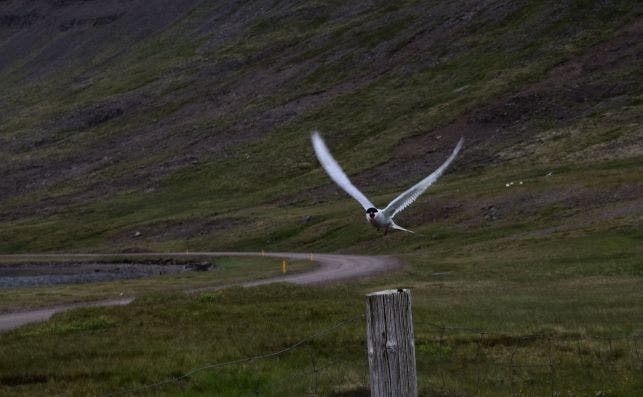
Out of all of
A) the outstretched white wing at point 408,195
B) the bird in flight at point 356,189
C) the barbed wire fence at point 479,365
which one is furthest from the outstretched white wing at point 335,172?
the barbed wire fence at point 479,365

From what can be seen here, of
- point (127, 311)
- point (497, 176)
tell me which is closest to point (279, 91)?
point (497, 176)

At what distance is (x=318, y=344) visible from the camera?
25703mm

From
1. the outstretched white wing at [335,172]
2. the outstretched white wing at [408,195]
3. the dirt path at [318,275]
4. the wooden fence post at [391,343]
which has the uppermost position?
the outstretched white wing at [335,172]

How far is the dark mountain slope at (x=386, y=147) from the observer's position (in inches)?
3738

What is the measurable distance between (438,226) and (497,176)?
25584mm

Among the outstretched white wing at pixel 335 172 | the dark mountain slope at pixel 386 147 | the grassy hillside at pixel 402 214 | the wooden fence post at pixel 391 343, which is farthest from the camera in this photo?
the dark mountain slope at pixel 386 147

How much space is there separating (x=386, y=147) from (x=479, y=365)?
11930 centimetres

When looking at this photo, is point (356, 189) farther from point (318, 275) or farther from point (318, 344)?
point (318, 275)

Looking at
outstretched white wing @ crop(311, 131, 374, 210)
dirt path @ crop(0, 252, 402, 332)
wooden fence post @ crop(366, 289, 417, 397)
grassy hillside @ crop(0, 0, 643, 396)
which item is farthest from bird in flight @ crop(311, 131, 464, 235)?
dirt path @ crop(0, 252, 402, 332)

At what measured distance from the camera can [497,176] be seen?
111 metres

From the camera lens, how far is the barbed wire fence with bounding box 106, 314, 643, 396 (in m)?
20.0

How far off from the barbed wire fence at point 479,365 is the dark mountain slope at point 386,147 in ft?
142

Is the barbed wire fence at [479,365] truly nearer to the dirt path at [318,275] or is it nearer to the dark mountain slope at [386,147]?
the dirt path at [318,275]

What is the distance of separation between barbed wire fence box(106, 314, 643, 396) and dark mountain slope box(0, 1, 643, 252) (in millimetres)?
43288
